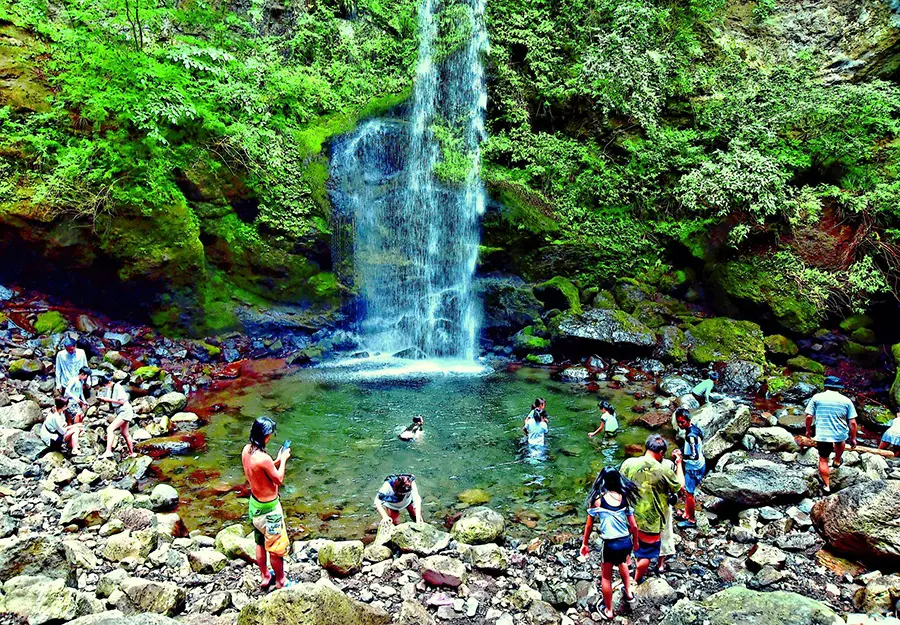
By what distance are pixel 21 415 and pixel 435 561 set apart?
814 cm

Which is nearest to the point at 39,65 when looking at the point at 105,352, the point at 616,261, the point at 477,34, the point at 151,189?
the point at 151,189

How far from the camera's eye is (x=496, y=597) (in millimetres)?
4906

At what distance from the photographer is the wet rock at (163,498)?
7.19 metres

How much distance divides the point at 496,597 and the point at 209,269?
13.5 metres

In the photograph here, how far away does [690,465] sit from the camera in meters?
6.29

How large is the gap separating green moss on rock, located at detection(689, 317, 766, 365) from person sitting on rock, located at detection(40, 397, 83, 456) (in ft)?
49.1

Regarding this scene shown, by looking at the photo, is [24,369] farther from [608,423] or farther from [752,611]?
[752,611]

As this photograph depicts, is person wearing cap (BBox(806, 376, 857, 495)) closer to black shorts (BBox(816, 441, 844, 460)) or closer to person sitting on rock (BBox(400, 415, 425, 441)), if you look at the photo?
black shorts (BBox(816, 441, 844, 460))

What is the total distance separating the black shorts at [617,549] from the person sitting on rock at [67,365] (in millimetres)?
9574

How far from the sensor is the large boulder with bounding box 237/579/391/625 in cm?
357

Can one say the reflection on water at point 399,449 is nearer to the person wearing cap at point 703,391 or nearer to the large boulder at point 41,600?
the person wearing cap at point 703,391

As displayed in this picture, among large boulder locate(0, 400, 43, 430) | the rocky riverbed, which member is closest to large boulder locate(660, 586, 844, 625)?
the rocky riverbed

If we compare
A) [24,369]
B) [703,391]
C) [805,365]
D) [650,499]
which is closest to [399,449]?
[650,499]

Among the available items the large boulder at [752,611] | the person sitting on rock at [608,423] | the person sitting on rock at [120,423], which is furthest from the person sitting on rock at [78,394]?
the person sitting on rock at [608,423]
